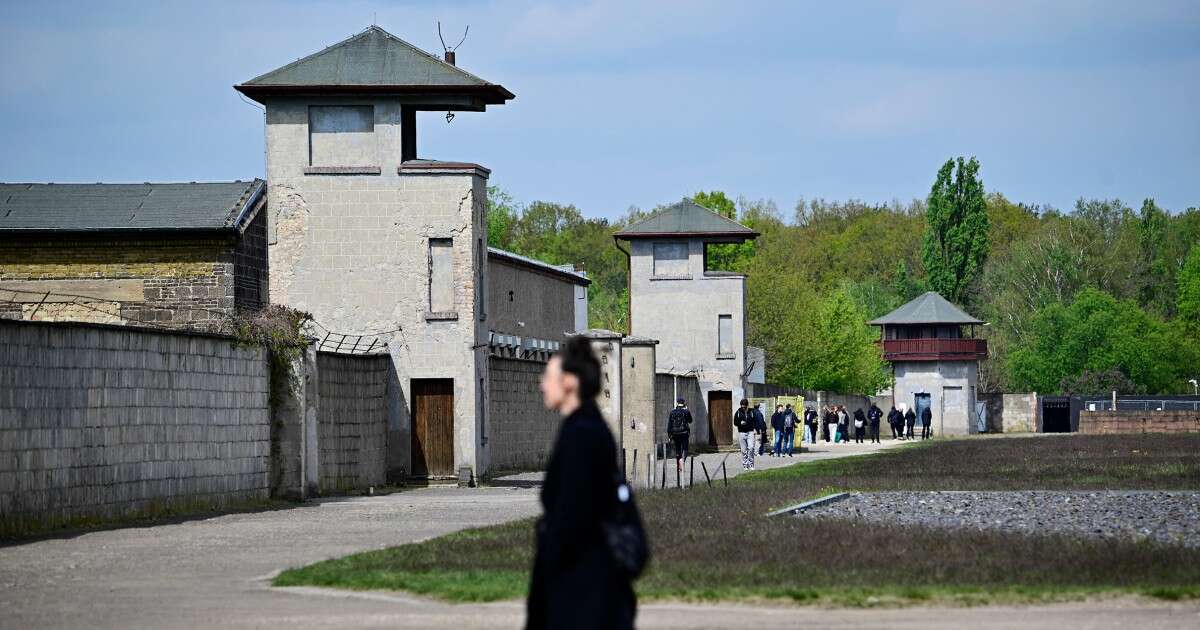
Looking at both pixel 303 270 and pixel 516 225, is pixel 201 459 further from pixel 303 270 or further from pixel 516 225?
pixel 516 225

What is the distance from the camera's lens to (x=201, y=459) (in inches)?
1009

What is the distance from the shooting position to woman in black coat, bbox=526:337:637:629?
777 centimetres

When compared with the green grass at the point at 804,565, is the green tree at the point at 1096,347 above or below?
above

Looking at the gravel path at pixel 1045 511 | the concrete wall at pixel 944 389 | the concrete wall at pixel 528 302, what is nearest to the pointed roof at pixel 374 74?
the gravel path at pixel 1045 511

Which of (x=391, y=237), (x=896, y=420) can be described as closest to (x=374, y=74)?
(x=391, y=237)

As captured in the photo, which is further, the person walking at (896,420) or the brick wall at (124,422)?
the person walking at (896,420)

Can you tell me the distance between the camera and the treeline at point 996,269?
363 feet

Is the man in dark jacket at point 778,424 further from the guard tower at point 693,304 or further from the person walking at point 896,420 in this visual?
the person walking at point 896,420

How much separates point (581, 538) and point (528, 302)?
5250cm

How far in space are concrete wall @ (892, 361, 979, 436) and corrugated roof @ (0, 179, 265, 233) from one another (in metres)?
59.0

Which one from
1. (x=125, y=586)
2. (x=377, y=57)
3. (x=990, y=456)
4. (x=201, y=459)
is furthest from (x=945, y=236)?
(x=125, y=586)

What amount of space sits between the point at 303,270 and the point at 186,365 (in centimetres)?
941

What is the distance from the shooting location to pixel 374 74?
3438 cm

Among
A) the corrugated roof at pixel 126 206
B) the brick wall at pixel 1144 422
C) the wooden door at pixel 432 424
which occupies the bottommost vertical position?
the brick wall at pixel 1144 422
